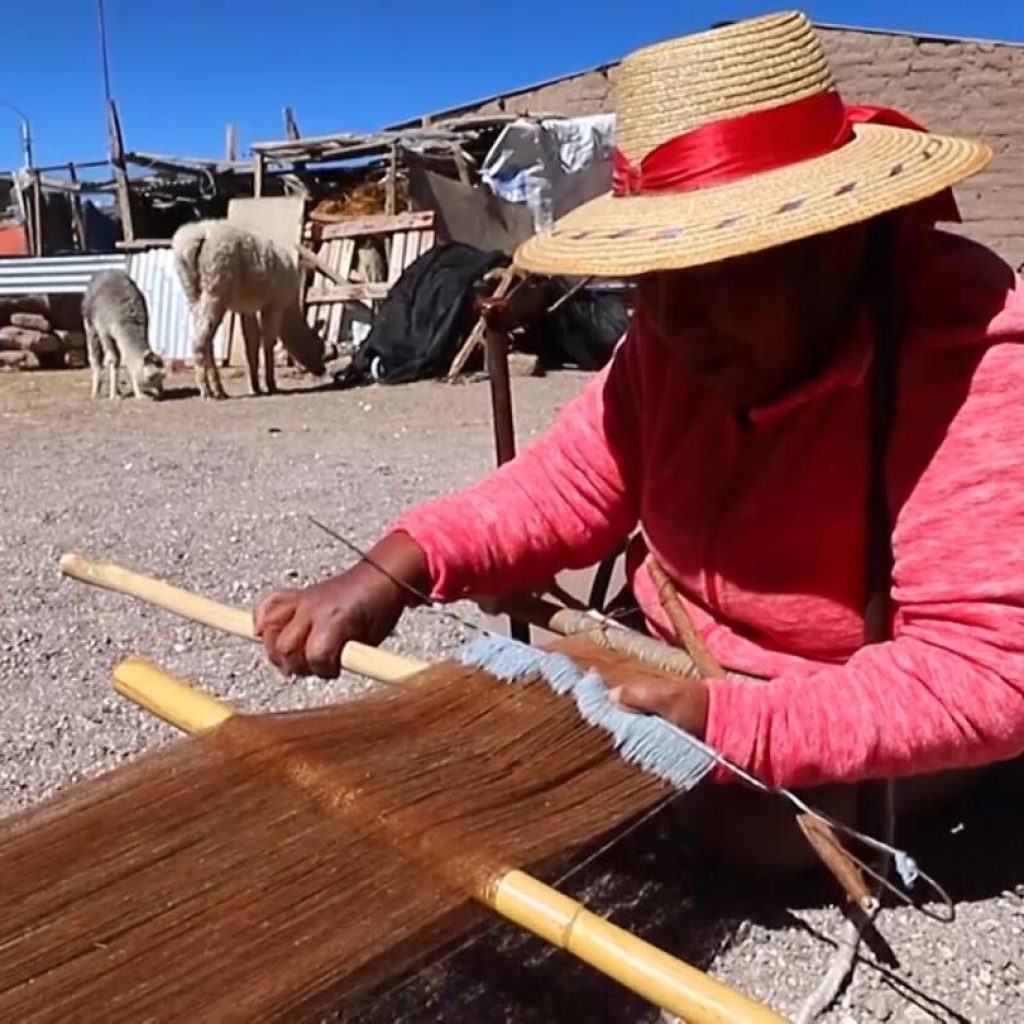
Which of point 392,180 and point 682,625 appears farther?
point 392,180

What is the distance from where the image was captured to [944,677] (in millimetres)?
1529

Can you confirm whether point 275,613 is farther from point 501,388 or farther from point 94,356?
point 94,356

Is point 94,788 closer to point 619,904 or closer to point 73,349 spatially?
point 619,904

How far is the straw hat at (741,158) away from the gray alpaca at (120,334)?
9463 millimetres

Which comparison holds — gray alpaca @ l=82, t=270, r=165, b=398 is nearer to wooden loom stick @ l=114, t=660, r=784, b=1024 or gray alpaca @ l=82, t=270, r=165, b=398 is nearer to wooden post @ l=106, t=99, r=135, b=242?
wooden post @ l=106, t=99, r=135, b=242

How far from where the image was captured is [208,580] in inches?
170

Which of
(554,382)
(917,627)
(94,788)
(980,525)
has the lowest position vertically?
(554,382)

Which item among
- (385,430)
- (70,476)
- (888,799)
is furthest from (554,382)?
(888,799)

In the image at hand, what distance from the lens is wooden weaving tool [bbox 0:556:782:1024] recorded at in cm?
121

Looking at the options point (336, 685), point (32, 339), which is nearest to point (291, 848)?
point (336, 685)

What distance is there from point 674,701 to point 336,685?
184cm

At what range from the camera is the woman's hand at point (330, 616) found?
186cm

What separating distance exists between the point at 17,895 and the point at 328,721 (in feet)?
1.37

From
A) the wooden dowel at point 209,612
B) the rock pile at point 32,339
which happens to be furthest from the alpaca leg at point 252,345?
the wooden dowel at point 209,612
